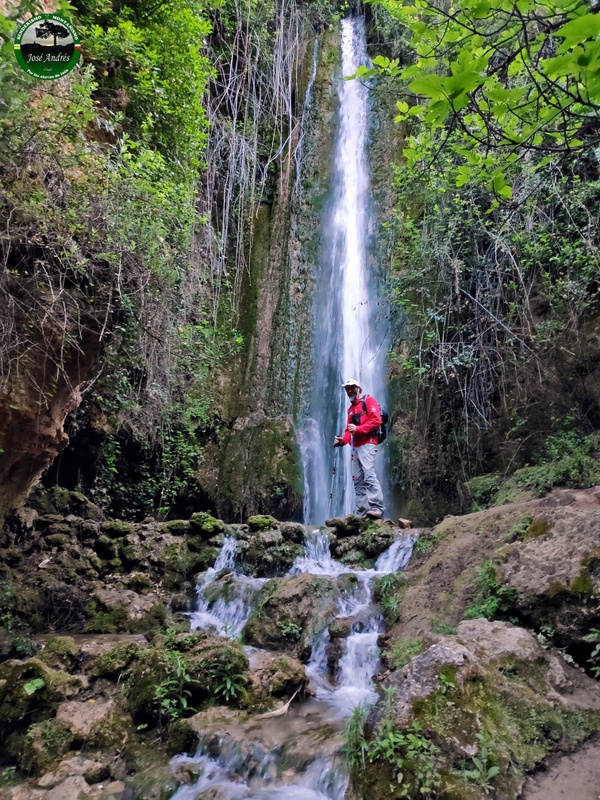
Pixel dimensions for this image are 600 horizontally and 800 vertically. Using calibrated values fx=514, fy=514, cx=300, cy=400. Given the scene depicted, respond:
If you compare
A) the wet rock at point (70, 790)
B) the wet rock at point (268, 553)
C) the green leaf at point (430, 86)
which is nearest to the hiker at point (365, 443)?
the wet rock at point (268, 553)

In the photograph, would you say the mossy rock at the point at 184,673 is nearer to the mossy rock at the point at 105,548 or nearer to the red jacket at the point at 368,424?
the mossy rock at the point at 105,548

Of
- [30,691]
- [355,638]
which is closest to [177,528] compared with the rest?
[355,638]

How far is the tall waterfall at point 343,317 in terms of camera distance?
376 inches

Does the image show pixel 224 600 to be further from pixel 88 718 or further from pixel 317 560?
pixel 88 718

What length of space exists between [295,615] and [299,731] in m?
1.41

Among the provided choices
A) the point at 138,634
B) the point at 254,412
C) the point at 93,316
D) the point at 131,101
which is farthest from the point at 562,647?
the point at 254,412

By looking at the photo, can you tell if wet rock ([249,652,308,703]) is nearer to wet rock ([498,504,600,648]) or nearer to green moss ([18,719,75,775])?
green moss ([18,719,75,775])

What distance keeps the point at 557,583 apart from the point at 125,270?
4125 mm

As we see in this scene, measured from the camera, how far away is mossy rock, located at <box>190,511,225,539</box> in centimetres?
664

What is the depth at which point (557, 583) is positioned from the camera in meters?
3.32

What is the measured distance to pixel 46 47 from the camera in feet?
13.6

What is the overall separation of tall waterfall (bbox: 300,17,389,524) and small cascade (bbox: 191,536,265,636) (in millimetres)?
3287

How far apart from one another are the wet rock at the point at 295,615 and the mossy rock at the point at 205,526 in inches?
69.0

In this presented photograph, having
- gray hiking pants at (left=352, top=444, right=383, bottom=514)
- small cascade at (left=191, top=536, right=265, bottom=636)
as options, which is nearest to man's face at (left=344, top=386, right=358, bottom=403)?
gray hiking pants at (left=352, top=444, right=383, bottom=514)
